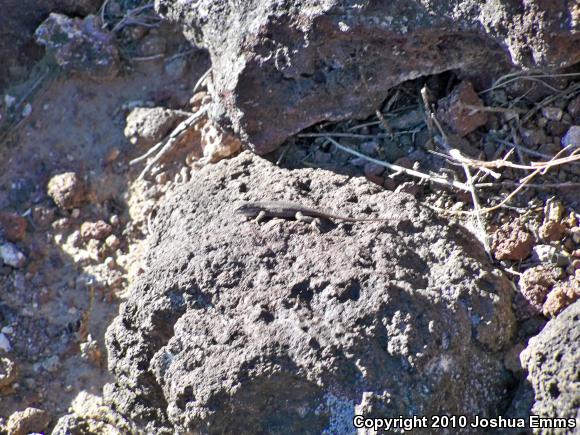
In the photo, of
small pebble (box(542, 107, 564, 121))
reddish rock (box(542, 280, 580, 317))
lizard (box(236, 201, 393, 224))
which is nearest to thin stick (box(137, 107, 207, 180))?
lizard (box(236, 201, 393, 224))

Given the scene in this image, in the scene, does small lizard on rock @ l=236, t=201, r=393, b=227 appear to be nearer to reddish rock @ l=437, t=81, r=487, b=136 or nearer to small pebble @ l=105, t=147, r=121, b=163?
reddish rock @ l=437, t=81, r=487, b=136

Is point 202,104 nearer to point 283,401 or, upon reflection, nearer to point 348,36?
point 348,36

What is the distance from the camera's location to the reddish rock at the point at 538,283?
10.3 feet

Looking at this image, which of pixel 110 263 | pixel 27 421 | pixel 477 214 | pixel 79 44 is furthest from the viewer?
pixel 79 44

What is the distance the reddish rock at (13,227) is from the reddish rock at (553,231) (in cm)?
299

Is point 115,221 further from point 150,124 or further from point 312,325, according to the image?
point 312,325

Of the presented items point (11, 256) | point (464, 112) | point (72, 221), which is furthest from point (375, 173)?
point (11, 256)

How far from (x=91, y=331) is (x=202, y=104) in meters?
1.48

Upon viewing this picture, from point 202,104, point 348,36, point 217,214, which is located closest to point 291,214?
point 217,214

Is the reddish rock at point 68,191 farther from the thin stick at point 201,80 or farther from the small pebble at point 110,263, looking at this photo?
the thin stick at point 201,80

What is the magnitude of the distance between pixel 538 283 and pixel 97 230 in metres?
2.55

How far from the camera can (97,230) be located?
4477 millimetres

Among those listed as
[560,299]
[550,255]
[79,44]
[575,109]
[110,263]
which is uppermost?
[79,44]

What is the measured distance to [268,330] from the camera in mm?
3023
